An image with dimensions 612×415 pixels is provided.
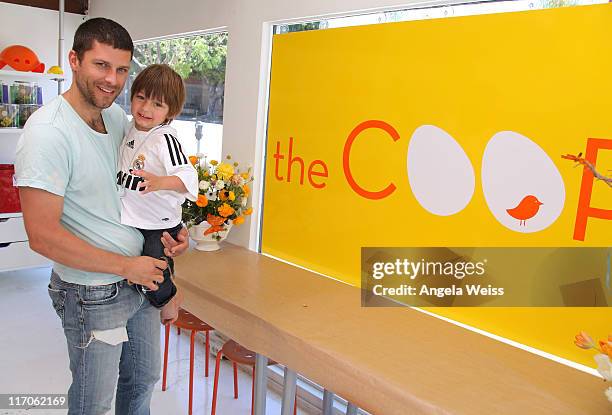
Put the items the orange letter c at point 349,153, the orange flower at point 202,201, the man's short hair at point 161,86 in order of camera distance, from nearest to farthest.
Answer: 1. the man's short hair at point 161,86
2. the orange letter c at point 349,153
3. the orange flower at point 202,201

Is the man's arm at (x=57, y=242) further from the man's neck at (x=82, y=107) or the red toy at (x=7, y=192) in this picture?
the red toy at (x=7, y=192)

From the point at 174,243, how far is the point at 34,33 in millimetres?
4151

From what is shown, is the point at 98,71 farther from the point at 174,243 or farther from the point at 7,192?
the point at 7,192

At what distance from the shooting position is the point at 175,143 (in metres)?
1.92

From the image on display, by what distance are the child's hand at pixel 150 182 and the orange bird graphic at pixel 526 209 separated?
1295mm

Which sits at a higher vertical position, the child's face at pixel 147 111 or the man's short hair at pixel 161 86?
the man's short hair at pixel 161 86

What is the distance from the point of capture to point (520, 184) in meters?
2.09

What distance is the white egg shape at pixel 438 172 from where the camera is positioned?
225 centimetres

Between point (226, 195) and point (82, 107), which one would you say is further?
point (226, 195)

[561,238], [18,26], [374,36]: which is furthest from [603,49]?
[18,26]

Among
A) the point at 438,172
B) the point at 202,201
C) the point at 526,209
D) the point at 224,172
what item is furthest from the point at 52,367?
the point at 526,209

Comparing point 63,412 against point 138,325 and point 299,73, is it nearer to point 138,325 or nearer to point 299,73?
point 138,325

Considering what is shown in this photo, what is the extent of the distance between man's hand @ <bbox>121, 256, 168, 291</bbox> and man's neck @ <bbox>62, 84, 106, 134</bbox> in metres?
0.42

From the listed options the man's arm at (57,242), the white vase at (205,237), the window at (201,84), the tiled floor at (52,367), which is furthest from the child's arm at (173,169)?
the window at (201,84)
